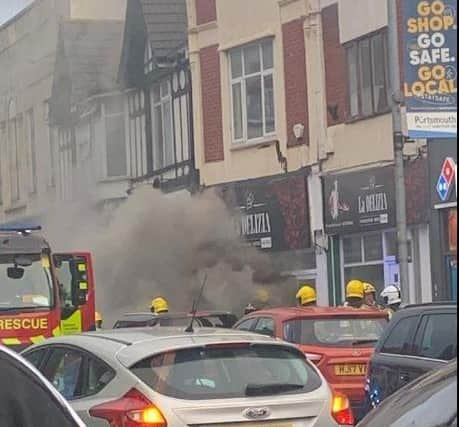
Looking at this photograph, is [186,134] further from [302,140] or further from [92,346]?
[92,346]

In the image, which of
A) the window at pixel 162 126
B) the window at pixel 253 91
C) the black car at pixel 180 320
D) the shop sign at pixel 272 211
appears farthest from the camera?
the window at pixel 162 126

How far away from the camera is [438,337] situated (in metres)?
10.3

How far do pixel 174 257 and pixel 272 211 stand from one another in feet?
12.1

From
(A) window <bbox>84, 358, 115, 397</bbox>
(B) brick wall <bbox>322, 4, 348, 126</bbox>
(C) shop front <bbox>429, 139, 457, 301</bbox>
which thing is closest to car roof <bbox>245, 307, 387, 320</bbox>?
(A) window <bbox>84, 358, 115, 397</bbox>

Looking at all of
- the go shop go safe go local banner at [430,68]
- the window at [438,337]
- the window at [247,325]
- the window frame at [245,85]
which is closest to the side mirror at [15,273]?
the window at [247,325]

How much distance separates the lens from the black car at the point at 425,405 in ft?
15.1

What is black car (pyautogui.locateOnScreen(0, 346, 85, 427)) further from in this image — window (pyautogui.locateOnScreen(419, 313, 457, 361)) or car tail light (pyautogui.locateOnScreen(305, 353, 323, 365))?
car tail light (pyautogui.locateOnScreen(305, 353, 323, 365))

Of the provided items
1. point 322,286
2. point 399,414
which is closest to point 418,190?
point 322,286

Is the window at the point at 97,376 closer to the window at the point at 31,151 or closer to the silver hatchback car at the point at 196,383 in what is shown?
the silver hatchback car at the point at 196,383

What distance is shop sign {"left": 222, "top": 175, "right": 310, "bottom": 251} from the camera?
26094 millimetres

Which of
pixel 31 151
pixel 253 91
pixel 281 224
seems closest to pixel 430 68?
pixel 281 224

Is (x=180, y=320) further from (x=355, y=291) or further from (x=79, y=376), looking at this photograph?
(x=79, y=376)

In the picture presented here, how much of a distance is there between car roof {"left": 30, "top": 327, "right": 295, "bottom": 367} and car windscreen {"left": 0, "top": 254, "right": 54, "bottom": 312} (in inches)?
278

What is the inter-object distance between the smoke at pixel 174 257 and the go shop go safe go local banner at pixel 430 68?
32.5 ft
